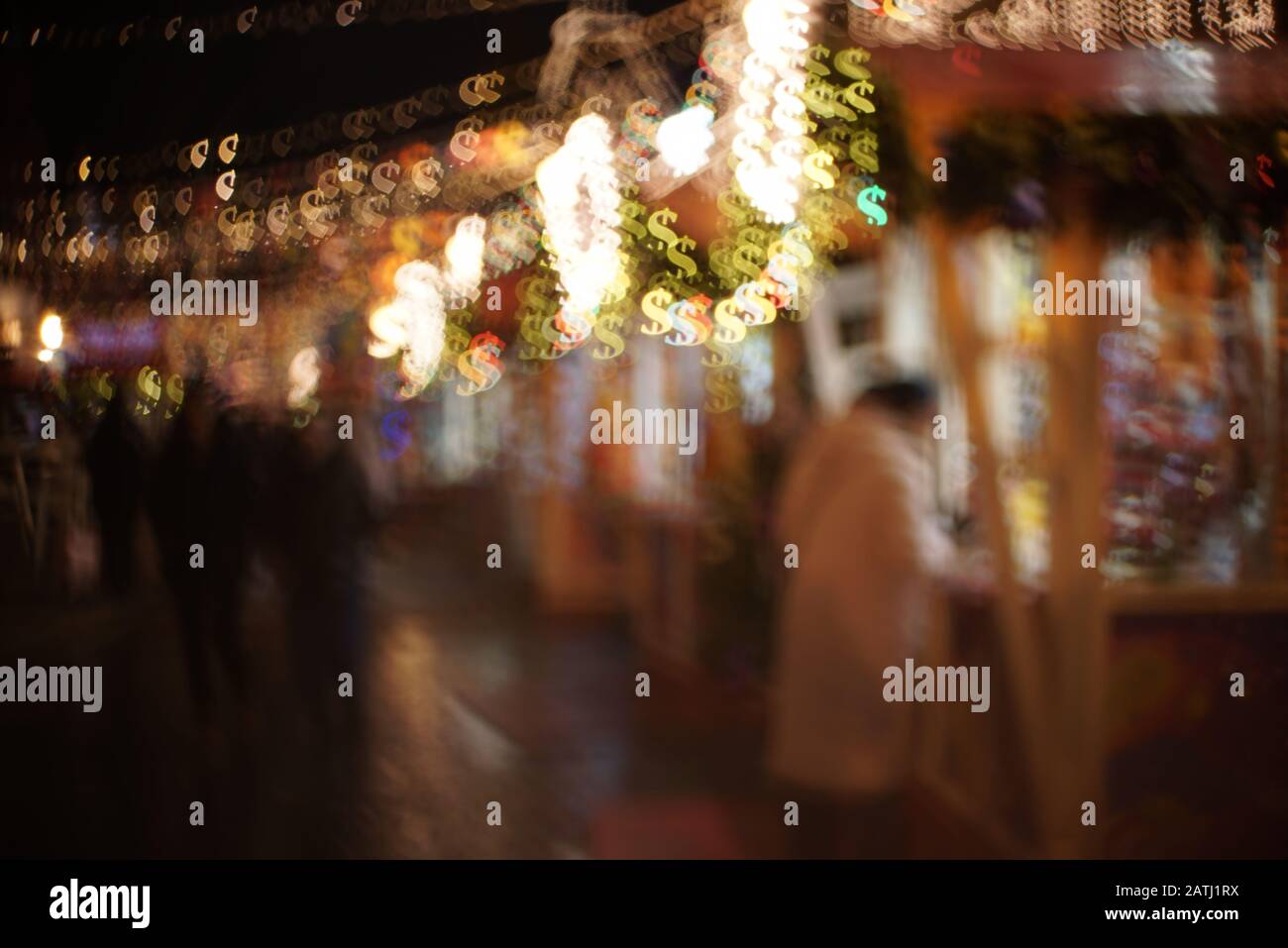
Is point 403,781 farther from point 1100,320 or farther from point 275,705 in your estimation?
point 1100,320

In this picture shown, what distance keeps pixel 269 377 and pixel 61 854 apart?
8.66 ft

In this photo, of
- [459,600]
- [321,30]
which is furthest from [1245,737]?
[459,600]

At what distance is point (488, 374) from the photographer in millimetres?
13852

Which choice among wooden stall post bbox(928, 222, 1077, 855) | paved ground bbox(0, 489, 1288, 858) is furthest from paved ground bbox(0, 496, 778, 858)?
wooden stall post bbox(928, 222, 1077, 855)

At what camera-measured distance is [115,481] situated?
552 cm

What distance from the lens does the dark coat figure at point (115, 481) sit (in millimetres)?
5496

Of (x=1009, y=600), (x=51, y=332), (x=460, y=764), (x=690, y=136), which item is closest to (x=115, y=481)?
(x=51, y=332)

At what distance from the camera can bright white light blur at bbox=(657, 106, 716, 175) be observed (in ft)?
17.5

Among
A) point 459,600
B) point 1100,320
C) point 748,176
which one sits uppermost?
point 748,176

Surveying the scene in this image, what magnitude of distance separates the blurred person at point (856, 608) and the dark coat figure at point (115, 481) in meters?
3.39

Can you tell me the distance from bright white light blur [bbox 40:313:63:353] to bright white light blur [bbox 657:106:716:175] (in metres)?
2.80

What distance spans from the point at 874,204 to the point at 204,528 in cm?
340

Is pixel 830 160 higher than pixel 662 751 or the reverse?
higher

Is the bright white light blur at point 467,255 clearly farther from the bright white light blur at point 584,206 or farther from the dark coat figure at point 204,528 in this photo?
the dark coat figure at point 204,528
